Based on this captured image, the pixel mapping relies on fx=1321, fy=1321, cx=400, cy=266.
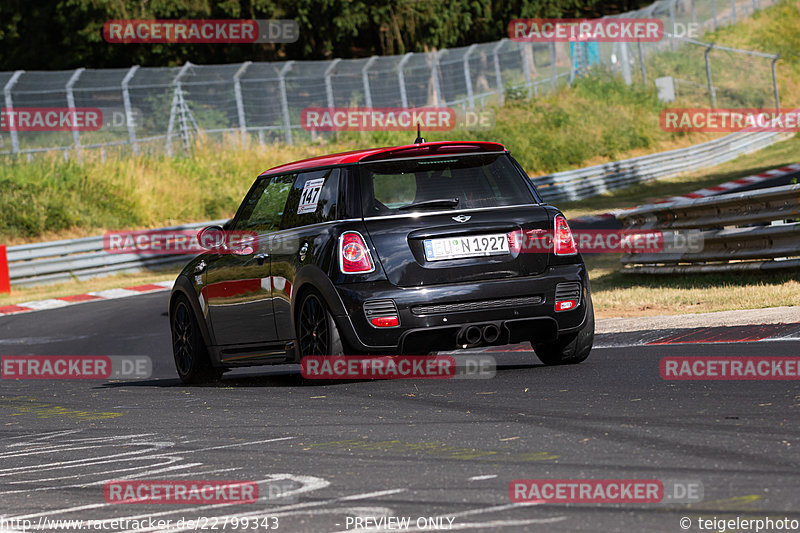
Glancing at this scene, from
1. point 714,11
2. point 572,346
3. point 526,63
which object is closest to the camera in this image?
point 572,346

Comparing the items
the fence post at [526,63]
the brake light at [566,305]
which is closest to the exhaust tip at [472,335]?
the brake light at [566,305]

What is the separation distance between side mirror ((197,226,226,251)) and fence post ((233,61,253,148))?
1006 inches

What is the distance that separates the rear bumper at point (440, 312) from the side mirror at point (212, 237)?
1803 mm

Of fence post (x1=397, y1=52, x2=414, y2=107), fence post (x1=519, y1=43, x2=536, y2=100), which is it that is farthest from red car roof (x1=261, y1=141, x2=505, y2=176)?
fence post (x1=519, y1=43, x2=536, y2=100)

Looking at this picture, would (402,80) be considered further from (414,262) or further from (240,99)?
(414,262)

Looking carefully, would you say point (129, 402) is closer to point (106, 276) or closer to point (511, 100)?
point (106, 276)

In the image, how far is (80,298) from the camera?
22.1 m

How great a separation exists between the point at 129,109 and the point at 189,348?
77.1 feet

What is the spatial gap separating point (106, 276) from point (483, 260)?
19.0 metres

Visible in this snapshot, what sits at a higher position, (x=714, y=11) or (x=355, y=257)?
(x=714, y=11)

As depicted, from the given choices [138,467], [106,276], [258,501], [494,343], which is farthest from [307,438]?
[106,276]

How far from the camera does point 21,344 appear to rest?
52.1 feet

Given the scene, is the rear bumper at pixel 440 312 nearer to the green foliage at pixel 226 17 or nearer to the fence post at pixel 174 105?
the fence post at pixel 174 105

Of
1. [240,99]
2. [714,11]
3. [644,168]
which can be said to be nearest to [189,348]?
[240,99]
